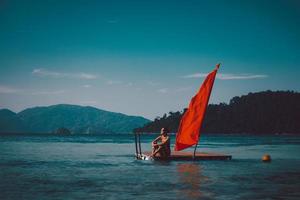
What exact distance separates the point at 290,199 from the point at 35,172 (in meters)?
16.7

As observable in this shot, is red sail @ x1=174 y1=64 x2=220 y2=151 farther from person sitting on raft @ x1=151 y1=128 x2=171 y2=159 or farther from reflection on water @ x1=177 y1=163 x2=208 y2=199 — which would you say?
reflection on water @ x1=177 y1=163 x2=208 y2=199

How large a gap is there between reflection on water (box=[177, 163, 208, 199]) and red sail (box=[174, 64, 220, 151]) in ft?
6.88

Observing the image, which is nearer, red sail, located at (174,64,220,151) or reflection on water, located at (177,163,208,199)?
reflection on water, located at (177,163,208,199)

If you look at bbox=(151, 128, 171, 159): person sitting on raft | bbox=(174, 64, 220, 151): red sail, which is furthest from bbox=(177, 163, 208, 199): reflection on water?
bbox=(174, 64, 220, 151): red sail

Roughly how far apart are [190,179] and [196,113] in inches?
369

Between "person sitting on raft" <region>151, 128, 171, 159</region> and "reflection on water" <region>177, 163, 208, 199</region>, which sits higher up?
"person sitting on raft" <region>151, 128, 171, 159</region>

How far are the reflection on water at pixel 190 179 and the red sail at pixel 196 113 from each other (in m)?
2.10

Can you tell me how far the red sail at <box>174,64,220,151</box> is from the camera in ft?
106

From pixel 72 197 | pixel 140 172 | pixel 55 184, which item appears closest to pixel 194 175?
pixel 140 172

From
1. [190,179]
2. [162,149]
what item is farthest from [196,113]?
[190,179]

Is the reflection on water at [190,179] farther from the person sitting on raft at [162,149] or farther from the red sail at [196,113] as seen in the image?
the red sail at [196,113]

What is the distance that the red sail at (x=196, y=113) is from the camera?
106 feet

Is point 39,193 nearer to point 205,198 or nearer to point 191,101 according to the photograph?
point 205,198

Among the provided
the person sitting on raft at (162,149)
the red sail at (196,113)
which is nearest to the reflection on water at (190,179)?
the person sitting on raft at (162,149)
